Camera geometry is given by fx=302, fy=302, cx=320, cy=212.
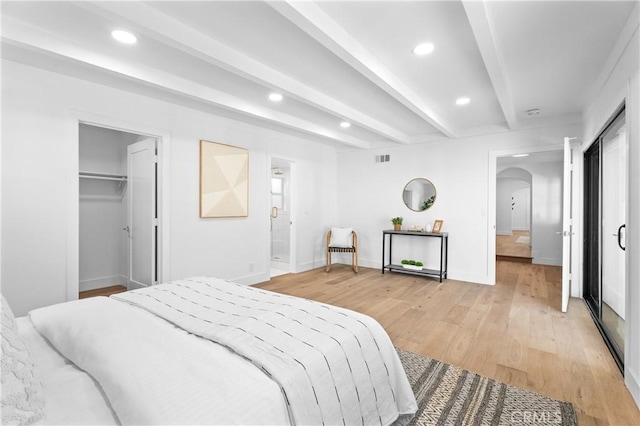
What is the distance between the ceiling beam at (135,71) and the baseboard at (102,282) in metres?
3.13

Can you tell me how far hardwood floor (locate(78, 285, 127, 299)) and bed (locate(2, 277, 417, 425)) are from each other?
2.85 meters

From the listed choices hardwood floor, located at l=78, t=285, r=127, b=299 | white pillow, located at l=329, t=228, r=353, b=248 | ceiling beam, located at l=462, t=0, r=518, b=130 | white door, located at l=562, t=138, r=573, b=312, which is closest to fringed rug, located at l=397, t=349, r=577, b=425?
white door, located at l=562, t=138, r=573, b=312

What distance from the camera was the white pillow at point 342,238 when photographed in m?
5.62

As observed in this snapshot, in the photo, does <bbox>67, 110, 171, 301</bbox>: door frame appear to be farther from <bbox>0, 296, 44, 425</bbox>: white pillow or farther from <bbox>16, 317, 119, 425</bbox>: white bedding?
<bbox>0, 296, 44, 425</bbox>: white pillow

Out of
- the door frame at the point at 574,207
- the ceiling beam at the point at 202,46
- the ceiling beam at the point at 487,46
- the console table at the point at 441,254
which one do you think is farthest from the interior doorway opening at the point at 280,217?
the ceiling beam at the point at 487,46

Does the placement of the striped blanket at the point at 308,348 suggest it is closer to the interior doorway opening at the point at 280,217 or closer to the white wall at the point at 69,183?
the white wall at the point at 69,183

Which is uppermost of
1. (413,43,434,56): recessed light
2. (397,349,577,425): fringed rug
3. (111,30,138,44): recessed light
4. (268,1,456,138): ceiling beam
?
(111,30,138,44): recessed light

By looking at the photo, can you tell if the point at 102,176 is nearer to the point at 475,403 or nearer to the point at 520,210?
the point at 475,403

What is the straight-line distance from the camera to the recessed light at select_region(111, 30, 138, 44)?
2.28 metres

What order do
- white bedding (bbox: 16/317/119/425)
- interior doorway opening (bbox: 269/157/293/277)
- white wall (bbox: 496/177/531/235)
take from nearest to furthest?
white bedding (bbox: 16/317/119/425) < interior doorway opening (bbox: 269/157/293/277) < white wall (bbox: 496/177/531/235)

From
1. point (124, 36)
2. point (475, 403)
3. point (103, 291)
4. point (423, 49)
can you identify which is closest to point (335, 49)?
point (423, 49)

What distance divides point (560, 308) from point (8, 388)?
4.68 m

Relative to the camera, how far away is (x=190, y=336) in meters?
1.39

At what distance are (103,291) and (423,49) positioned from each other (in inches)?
197
